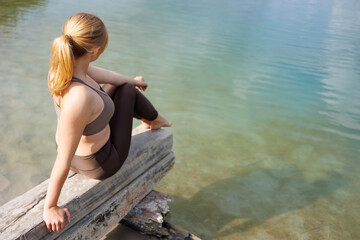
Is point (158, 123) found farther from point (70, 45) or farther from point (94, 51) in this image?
point (70, 45)

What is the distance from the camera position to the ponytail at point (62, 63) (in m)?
1.82

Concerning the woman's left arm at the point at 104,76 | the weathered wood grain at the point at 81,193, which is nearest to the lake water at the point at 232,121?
the weathered wood grain at the point at 81,193

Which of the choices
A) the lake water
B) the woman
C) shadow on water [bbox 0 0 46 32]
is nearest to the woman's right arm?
the woman

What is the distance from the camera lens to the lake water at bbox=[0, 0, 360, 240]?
3605mm

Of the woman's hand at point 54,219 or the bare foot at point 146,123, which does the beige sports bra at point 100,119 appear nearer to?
the woman's hand at point 54,219

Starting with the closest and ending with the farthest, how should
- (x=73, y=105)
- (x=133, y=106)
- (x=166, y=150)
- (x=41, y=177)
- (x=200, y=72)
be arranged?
(x=73, y=105) < (x=133, y=106) < (x=166, y=150) < (x=41, y=177) < (x=200, y=72)

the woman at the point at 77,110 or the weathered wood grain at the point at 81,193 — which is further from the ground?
the woman at the point at 77,110

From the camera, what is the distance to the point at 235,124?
5633 millimetres

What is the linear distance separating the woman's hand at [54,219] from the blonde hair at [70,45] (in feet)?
2.28

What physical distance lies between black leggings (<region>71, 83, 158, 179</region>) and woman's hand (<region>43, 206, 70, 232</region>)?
416mm

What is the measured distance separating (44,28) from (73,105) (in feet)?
31.4

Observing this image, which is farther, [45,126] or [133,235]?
[45,126]

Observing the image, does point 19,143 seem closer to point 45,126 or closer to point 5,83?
point 45,126

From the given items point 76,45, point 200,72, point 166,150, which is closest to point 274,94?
point 200,72
